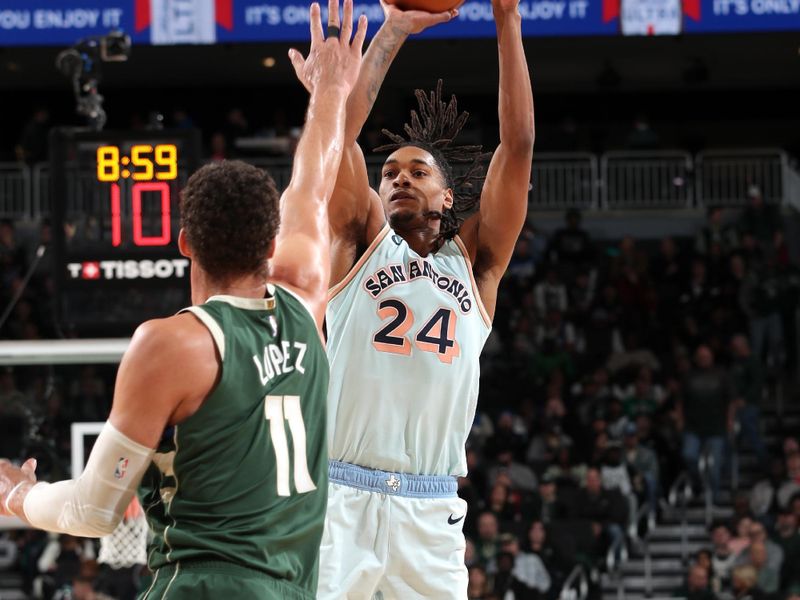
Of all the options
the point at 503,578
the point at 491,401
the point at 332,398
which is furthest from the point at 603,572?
the point at 332,398

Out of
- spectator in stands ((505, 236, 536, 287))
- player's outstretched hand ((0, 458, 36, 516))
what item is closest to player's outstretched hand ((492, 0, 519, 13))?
player's outstretched hand ((0, 458, 36, 516))

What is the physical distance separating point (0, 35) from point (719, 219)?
8.19 meters

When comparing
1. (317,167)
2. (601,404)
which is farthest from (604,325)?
(317,167)

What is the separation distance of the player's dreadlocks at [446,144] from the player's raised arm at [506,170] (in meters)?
0.14

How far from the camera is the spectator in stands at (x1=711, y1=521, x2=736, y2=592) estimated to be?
12.2 metres

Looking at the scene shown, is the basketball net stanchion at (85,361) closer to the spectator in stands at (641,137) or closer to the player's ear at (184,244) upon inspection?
the player's ear at (184,244)

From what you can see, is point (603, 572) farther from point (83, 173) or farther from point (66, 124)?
point (66, 124)

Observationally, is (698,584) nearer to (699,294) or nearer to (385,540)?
(699,294)

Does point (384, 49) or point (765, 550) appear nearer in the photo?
point (384, 49)

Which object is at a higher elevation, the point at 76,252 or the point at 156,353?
the point at 76,252

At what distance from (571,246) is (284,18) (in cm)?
494

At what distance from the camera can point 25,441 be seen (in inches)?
440

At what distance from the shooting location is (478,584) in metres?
11.3

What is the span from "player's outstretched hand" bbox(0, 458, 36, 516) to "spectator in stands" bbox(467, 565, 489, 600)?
27.2 ft
